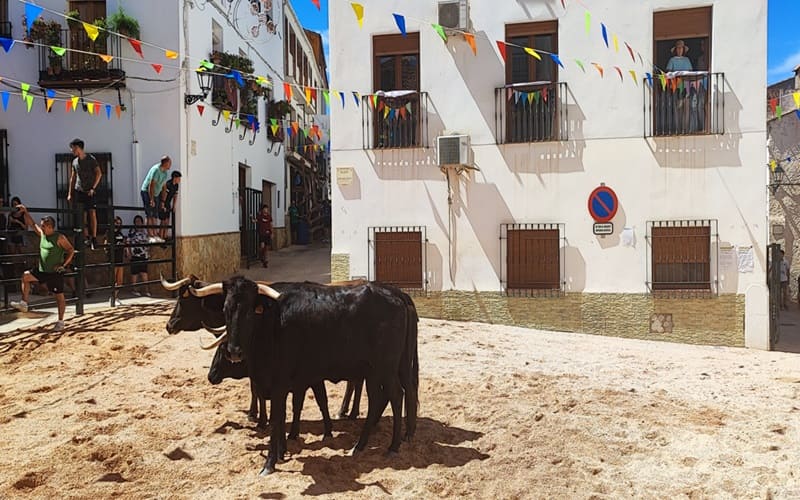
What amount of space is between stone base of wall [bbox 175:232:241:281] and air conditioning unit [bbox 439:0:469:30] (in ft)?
21.1

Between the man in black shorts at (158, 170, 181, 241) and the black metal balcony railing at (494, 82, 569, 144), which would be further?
the man in black shorts at (158, 170, 181, 241)

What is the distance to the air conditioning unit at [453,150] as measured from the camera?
1155 centimetres

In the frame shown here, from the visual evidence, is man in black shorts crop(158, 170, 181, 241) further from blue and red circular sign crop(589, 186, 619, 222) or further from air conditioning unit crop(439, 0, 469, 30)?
blue and red circular sign crop(589, 186, 619, 222)

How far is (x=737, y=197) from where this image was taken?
36.8 feet

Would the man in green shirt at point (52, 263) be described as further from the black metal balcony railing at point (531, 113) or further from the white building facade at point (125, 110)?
the black metal balcony railing at point (531, 113)

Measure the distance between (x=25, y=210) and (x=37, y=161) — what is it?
17.5 ft

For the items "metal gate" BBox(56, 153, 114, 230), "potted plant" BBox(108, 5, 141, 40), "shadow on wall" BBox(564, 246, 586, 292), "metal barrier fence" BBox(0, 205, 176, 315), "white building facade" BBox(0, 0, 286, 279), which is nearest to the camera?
"metal barrier fence" BBox(0, 205, 176, 315)

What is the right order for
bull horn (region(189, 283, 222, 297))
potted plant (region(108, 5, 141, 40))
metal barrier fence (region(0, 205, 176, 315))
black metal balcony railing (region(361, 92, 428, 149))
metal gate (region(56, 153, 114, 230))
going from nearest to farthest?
bull horn (region(189, 283, 222, 297)) → metal barrier fence (region(0, 205, 176, 315)) → black metal balcony railing (region(361, 92, 428, 149)) → potted plant (region(108, 5, 141, 40)) → metal gate (region(56, 153, 114, 230))

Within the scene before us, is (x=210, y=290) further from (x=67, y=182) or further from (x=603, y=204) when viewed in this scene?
(x=67, y=182)

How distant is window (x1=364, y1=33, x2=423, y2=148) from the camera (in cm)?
1226

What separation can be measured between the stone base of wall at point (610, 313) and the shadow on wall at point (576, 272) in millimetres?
140

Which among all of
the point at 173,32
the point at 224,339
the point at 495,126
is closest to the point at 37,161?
the point at 173,32

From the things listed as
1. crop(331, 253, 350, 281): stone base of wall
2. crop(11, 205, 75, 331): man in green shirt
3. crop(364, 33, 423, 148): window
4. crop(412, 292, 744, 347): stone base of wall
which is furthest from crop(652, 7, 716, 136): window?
crop(11, 205, 75, 331): man in green shirt

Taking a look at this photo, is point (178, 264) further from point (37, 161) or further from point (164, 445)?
point (164, 445)
